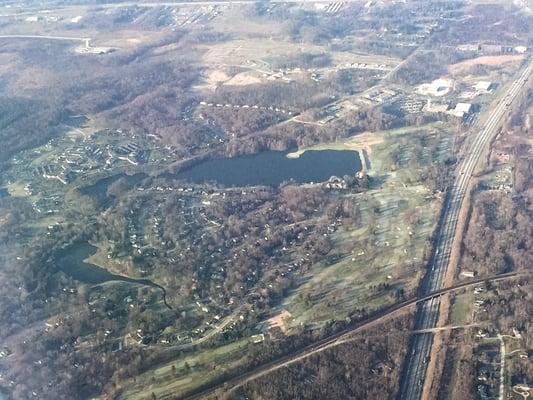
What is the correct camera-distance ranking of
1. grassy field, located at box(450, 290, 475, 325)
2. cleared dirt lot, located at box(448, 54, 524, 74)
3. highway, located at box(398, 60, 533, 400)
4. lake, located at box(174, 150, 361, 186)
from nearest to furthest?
highway, located at box(398, 60, 533, 400)
grassy field, located at box(450, 290, 475, 325)
lake, located at box(174, 150, 361, 186)
cleared dirt lot, located at box(448, 54, 524, 74)

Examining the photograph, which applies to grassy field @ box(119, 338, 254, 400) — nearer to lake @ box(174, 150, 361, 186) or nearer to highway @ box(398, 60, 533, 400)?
highway @ box(398, 60, 533, 400)

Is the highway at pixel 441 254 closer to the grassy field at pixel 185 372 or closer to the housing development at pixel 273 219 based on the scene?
the housing development at pixel 273 219

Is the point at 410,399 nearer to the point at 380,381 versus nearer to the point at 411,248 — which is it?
the point at 380,381

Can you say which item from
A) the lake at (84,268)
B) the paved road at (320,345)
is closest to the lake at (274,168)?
the lake at (84,268)

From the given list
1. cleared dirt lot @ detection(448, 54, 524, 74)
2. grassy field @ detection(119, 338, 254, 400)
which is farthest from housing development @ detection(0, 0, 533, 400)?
cleared dirt lot @ detection(448, 54, 524, 74)

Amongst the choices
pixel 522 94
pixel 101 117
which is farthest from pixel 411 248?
pixel 101 117

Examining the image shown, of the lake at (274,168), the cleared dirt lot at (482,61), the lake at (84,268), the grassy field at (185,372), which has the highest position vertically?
the cleared dirt lot at (482,61)
